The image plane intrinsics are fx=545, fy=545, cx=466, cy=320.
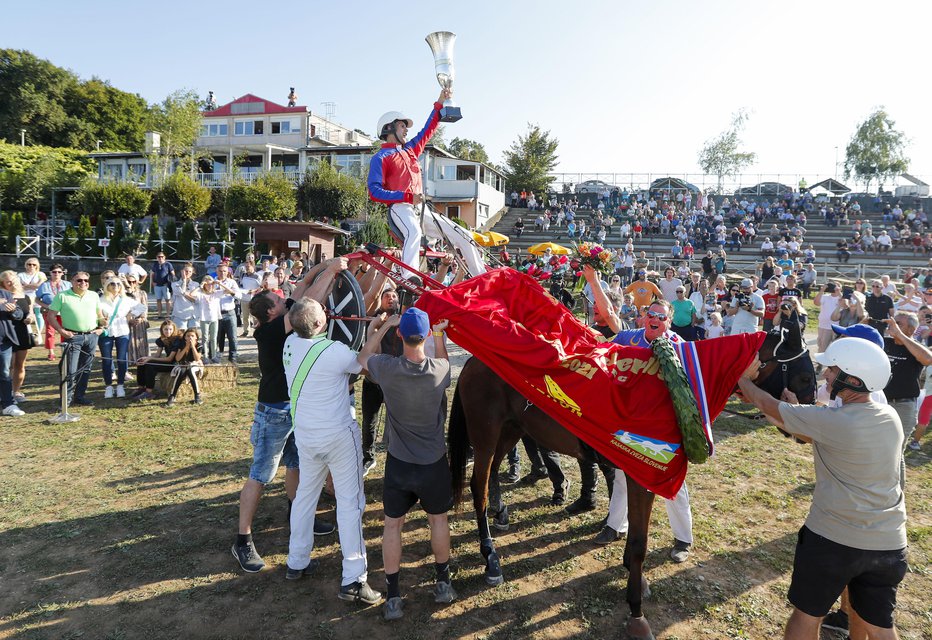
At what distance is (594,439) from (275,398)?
2.59m

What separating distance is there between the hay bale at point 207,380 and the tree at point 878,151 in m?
63.3

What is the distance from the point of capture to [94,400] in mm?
8844

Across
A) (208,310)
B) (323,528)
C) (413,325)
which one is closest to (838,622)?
(413,325)

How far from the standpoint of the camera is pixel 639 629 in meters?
3.69

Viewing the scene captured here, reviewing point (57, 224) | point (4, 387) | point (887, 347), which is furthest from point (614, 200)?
point (57, 224)

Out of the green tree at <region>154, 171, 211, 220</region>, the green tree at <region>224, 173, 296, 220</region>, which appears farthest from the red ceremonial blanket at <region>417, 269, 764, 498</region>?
the green tree at <region>154, 171, 211, 220</region>

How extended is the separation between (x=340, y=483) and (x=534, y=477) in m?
2.85

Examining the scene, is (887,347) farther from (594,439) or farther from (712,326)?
(594,439)

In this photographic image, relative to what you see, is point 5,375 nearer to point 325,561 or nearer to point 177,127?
point 325,561

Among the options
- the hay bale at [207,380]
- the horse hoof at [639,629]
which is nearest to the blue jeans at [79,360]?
the hay bale at [207,380]

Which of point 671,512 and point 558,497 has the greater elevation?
point 671,512

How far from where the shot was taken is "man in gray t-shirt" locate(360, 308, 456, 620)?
3711mm

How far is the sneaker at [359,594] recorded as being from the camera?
3.95m

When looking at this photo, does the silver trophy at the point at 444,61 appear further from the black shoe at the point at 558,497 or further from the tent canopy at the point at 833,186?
the tent canopy at the point at 833,186
